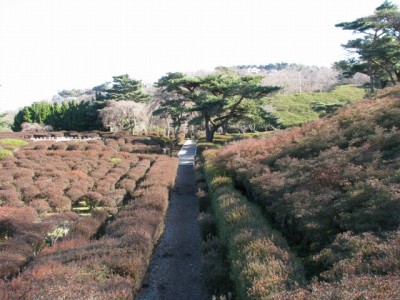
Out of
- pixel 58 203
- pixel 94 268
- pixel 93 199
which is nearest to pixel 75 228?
pixel 94 268

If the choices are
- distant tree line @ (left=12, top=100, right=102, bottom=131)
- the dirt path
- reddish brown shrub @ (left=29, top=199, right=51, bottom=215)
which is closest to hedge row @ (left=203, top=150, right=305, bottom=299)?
the dirt path

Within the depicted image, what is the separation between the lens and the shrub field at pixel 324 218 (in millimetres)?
4602

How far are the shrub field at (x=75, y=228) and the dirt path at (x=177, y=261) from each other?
582mm

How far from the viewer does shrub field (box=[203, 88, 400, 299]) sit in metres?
4.60

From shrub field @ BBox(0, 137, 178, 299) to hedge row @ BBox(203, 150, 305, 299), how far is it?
168 cm

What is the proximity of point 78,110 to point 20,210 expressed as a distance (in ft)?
165

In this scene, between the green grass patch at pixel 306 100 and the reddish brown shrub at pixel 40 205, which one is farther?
the green grass patch at pixel 306 100

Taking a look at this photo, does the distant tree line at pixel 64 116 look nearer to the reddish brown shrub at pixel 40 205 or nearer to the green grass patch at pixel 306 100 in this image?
the green grass patch at pixel 306 100

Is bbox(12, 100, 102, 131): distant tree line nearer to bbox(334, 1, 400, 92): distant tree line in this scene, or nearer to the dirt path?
bbox(334, 1, 400, 92): distant tree line

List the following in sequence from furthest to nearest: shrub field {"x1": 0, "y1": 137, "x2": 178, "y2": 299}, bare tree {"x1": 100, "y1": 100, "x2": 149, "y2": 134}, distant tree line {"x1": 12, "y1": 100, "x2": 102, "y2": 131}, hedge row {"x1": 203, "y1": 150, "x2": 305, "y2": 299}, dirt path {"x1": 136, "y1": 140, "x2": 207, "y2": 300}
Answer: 1. distant tree line {"x1": 12, "y1": 100, "x2": 102, "y2": 131}
2. bare tree {"x1": 100, "y1": 100, "x2": 149, "y2": 134}
3. dirt path {"x1": 136, "y1": 140, "x2": 207, "y2": 300}
4. shrub field {"x1": 0, "y1": 137, "x2": 178, "y2": 299}
5. hedge row {"x1": 203, "y1": 150, "x2": 305, "y2": 299}

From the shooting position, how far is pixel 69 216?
12320mm

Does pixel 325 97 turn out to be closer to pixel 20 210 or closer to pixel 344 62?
pixel 344 62

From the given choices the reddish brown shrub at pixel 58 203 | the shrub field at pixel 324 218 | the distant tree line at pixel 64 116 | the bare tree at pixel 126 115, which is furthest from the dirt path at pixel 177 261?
the distant tree line at pixel 64 116

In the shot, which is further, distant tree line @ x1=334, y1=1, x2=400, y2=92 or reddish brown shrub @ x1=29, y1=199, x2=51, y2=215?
distant tree line @ x1=334, y1=1, x2=400, y2=92
